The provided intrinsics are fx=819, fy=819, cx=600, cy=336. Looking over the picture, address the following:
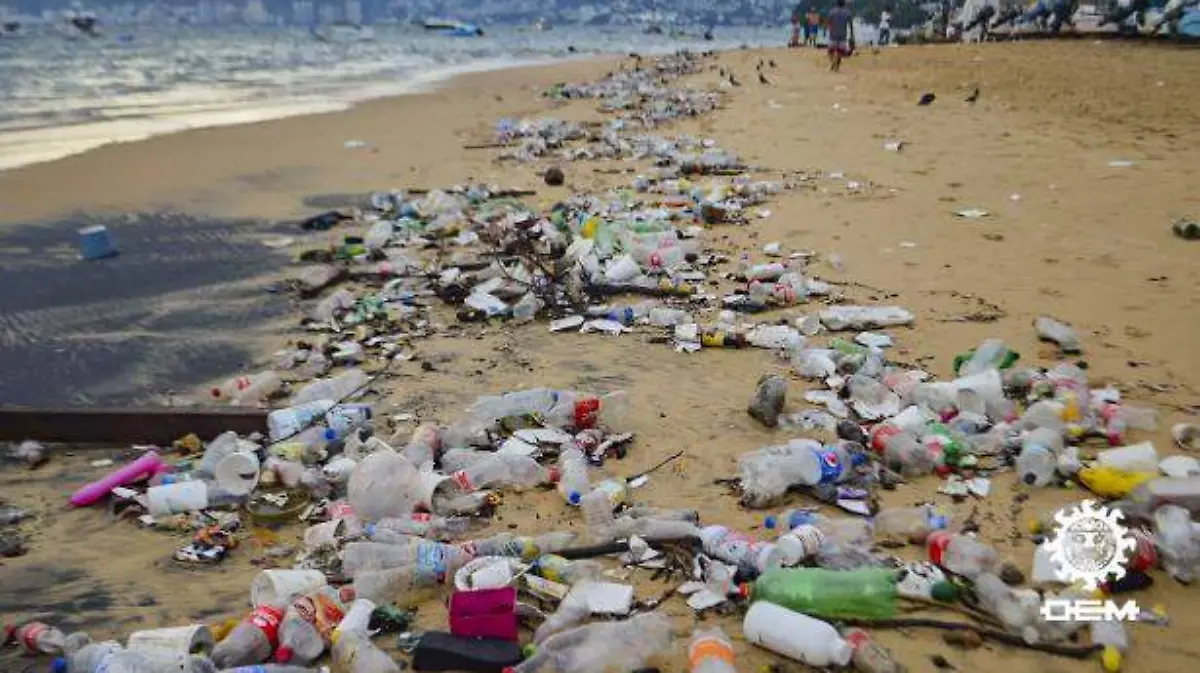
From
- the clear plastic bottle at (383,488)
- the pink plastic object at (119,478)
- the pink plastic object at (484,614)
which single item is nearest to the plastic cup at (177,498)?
the pink plastic object at (119,478)

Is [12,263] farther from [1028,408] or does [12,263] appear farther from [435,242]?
[1028,408]

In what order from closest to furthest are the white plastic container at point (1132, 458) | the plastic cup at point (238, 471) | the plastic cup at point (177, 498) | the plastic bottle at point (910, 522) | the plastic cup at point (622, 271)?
the plastic bottle at point (910, 522), the white plastic container at point (1132, 458), the plastic cup at point (177, 498), the plastic cup at point (238, 471), the plastic cup at point (622, 271)

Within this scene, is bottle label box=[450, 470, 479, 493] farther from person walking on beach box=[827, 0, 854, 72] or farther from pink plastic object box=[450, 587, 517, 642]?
person walking on beach box=[827, 0, 854, 72]

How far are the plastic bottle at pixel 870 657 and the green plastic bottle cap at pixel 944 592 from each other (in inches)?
11.4

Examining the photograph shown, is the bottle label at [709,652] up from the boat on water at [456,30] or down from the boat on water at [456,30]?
down

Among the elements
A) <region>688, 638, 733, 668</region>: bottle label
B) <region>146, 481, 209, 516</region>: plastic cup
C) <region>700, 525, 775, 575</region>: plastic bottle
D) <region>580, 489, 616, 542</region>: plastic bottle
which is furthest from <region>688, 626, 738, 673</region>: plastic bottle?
<region>146, 481, 209, 516</region>: plastic cup

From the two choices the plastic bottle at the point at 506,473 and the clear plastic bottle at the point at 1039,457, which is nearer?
the clear plastic bottle at the point at 1039,457

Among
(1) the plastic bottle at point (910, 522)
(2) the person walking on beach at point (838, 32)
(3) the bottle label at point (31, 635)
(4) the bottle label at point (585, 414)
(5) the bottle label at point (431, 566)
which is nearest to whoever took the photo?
(3) the bottle label at point (31, 635)

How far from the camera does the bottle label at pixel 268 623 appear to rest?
232 centimetres

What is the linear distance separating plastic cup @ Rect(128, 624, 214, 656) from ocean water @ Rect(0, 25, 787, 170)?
10.2 metres

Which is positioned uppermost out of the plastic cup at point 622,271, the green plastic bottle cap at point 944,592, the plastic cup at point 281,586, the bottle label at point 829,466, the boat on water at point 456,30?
the boat on water at point 456,30

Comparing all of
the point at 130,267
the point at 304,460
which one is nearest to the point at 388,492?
the point at 304,460

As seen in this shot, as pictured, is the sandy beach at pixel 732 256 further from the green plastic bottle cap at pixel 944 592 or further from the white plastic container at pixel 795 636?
the green plastic bottle cap at pixel 944 592

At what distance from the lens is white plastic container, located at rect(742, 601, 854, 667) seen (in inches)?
85.0
